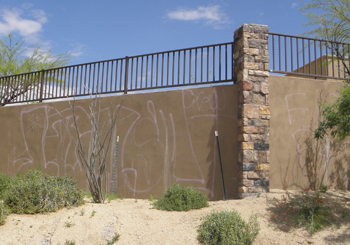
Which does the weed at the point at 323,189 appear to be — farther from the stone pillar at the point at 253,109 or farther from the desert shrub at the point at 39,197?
the desert shrub at the point at 39,197

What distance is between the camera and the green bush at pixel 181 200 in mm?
5984

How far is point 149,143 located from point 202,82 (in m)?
1.91

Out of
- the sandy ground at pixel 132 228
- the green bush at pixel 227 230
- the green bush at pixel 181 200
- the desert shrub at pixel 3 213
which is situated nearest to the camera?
the green bush at pixel 227 230

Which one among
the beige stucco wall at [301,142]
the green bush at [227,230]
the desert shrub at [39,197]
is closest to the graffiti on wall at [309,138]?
the beige stucco wall at [301,142]

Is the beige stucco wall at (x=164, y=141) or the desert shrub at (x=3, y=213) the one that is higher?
the beige stucco wall at (x=164, y=141)

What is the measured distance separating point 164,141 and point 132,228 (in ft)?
8.57

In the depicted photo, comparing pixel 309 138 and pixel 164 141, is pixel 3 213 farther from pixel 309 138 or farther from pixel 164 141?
pixel 309 138

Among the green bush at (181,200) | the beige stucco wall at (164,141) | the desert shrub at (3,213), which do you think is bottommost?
the desert shrub at (3,213)

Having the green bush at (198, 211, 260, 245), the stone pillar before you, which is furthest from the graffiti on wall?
the green bush at (198, 211, 260, 245)

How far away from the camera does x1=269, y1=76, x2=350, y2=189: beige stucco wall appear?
6.89 m

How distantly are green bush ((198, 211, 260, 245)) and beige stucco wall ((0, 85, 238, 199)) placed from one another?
1847 mm

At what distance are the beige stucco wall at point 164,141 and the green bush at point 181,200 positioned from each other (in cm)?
83

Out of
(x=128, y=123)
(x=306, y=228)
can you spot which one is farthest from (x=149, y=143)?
(x=306, y=228)

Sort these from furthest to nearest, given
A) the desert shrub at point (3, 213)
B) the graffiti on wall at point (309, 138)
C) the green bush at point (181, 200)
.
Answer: the graffiti on wall at point (309, 138)
the green bush at point (181, 200)
the desert shrub at point (3, 213)
